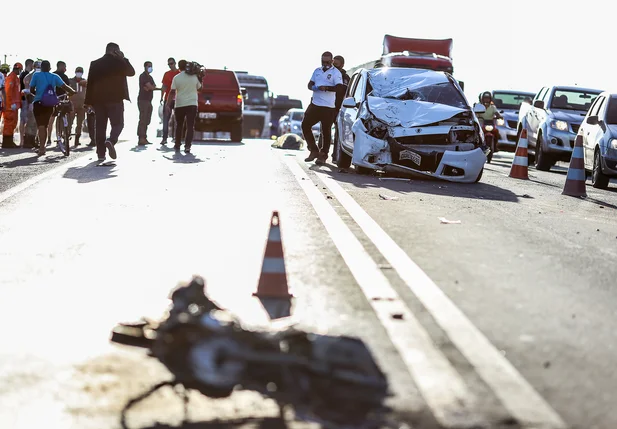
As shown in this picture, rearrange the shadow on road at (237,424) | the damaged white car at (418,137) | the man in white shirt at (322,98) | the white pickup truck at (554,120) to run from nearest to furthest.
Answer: the shadow on road at (237,424)
the damaged white car at (418,137)
the man in white shirt at (322,98)
the white pickup truck at (554,120)

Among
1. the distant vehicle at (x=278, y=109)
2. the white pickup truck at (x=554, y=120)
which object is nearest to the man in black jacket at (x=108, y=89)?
the white pickup truck at (x=554, y=120)

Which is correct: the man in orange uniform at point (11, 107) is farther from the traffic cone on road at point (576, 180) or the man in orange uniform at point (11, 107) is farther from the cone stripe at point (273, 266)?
the cone stripe at point (273, 266)

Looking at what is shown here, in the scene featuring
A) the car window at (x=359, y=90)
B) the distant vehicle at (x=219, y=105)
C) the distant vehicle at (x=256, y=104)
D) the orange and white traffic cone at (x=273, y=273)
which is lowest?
the distant vehicle at (x=256, y=104)

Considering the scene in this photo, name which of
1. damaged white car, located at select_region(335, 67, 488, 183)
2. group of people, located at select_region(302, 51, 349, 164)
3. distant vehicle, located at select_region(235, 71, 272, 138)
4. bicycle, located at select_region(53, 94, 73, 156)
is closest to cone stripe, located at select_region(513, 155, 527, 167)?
damaged white car, located at select_region(335, 67, 488, 183)

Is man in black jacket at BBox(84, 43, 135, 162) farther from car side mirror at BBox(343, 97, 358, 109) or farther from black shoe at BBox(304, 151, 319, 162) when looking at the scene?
car side mirror at BBox(343, 97, 358, 109)

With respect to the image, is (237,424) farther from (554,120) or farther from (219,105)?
(219,105)

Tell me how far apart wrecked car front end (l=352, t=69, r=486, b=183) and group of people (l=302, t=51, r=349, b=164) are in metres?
2.97

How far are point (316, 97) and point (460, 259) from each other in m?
12.6

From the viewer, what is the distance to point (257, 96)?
48.6 m

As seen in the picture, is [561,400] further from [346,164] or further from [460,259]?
[346,164]

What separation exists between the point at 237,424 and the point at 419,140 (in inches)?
510

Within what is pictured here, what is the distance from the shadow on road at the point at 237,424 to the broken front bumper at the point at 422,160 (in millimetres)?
12820

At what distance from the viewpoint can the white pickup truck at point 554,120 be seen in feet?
76.5

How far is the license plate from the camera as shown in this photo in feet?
54.3
